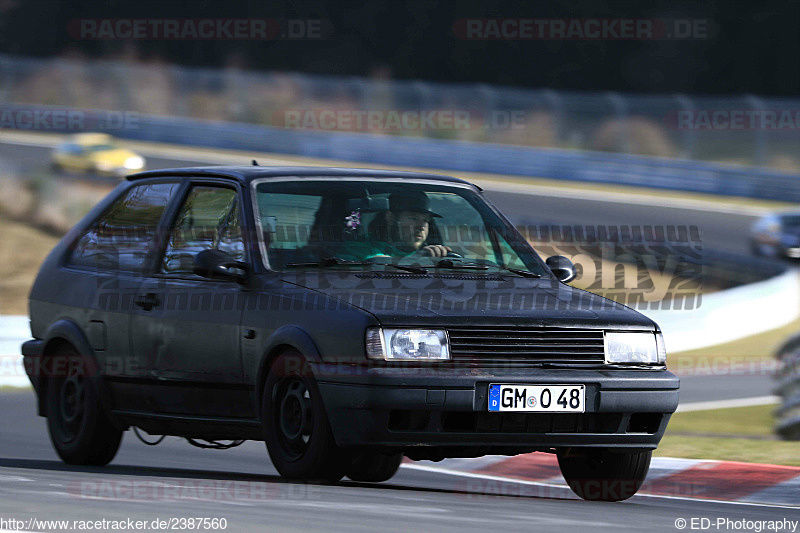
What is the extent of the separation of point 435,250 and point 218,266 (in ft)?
3.67

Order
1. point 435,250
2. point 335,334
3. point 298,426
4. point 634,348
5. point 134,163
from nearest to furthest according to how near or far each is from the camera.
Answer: point 335,334 → point 298,426 → point 634,348 → point 435,250 → point 134,163

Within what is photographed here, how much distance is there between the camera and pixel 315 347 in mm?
6234

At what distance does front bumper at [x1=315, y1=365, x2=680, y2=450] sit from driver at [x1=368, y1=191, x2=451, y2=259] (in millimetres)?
1123

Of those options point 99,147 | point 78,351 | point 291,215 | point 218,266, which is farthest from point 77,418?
point 99,147

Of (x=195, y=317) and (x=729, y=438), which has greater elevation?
(x=195, y=317)

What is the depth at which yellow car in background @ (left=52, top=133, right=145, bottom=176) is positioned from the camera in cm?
3591

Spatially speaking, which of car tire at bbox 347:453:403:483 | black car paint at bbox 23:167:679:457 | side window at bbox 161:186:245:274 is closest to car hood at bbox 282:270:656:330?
black car paint at bbox 23:167:679:457

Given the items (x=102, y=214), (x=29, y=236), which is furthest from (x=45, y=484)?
(x=29, y=236)

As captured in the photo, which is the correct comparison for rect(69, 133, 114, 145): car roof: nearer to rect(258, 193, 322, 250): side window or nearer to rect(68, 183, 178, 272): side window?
rect(68, 183, 178, 272): side window

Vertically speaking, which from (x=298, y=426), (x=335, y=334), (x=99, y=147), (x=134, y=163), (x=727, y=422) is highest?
(x=99, y=147)

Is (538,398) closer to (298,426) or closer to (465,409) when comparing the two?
(465,409)

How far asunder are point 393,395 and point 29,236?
711 inches

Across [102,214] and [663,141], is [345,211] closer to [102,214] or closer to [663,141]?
[102,214]

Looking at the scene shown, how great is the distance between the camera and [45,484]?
646 cm
